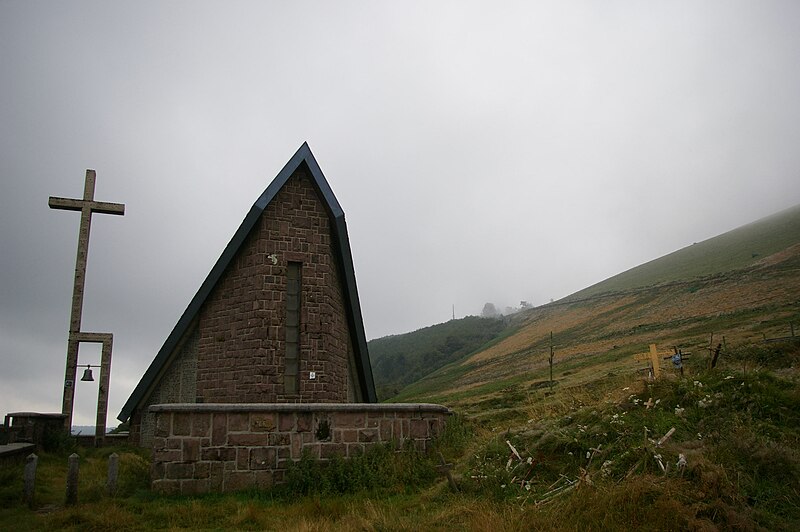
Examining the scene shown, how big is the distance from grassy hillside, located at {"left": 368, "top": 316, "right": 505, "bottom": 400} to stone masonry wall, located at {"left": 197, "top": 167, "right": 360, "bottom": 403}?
1873 inches

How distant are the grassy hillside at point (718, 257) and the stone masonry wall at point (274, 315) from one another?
43.7 meters

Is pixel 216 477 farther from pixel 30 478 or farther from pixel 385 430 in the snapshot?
pixel 385 430

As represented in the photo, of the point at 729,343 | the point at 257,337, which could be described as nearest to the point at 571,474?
the point at 257,337

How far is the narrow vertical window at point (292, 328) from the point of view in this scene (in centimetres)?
1327

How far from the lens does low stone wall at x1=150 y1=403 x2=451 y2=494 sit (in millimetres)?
9367

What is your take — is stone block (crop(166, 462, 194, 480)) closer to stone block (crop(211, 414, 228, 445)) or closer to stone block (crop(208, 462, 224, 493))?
stone block (crop(208, 462, 224, 493))

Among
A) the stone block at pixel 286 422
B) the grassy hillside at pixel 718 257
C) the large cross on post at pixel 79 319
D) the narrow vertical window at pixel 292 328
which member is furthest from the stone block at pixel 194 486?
the grassy hillside at pixel 718 257

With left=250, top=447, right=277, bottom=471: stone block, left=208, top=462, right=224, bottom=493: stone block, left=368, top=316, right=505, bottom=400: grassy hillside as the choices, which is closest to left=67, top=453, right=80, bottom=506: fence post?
left=208, top=462, right=224, bottom=493: stone block

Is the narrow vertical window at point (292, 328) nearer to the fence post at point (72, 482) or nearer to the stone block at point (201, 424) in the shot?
the stone block at point (201, 424)

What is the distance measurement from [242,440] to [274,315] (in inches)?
163

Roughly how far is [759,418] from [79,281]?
654 inches

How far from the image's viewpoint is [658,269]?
68.1 metres

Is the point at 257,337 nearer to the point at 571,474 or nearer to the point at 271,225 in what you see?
the point at 271,225

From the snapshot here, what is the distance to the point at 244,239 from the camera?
A: 45.3 feet
